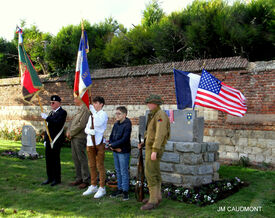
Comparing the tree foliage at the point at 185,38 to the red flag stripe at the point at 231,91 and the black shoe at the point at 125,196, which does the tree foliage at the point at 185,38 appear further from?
the black shoe at the point at 125,196

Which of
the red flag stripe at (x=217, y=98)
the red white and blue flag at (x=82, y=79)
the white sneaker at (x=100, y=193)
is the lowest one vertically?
the white sneaker at (x=100, y=193)

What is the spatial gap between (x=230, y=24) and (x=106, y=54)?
6.32 meters

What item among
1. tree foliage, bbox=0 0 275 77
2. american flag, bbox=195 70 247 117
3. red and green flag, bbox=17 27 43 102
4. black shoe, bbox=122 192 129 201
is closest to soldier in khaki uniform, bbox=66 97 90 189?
black shoe, bbox=122 192 129 201

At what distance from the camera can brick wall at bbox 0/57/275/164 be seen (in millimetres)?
8773

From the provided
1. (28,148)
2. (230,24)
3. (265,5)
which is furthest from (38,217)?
(265,5)

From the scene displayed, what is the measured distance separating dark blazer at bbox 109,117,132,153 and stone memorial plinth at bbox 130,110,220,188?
3.83 ft

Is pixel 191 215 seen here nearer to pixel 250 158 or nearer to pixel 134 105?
pixel 250 158

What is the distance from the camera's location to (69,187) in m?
6.73

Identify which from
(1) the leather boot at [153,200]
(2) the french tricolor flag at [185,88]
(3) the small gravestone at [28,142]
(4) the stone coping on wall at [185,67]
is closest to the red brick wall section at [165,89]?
(4) the stone coping on wall at [185,67]

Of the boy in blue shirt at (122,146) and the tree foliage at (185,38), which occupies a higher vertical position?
the tree foliage at (185,38)

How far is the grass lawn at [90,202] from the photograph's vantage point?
16.4 feet

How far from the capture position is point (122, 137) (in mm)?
5828

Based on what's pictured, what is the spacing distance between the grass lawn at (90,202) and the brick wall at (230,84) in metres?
1.52

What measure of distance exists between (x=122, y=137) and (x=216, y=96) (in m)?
2.61
